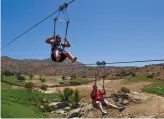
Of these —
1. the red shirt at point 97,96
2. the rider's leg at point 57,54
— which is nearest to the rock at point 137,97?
the red shirt at point 97,96

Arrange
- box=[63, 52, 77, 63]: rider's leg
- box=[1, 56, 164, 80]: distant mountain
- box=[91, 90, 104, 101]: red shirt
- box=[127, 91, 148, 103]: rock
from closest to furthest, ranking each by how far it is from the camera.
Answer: box=[91, 90, 104, 101]: red shirt → box=[63, 52, 77, 63]: rider's leg → box=[127, 91, 148, 103]: rock → box=[1, 56, 164, 80]: distant mountain

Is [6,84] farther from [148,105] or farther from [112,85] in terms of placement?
[148,105]

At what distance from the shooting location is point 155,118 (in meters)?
24.0

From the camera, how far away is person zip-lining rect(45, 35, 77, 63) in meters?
12.7

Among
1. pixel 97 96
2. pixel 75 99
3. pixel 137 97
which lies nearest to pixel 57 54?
pixel 97 96

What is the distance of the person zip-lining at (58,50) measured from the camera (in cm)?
1270

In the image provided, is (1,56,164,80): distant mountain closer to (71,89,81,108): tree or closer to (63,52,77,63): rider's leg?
(71,89,81,108): tree

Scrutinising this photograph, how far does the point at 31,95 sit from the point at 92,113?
36.7 feet

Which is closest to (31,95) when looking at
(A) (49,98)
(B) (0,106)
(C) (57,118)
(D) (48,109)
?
(A) (49,98)

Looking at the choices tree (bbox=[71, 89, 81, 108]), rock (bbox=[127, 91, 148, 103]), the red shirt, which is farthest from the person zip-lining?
tree (bbox=[71, 89, 81, 108])

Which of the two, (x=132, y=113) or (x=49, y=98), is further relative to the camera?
(x=49, y=98)

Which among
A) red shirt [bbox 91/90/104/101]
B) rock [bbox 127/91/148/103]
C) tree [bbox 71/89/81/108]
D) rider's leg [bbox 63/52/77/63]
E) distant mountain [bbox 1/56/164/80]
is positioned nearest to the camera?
red shirt [bbox 91/90/104/101]

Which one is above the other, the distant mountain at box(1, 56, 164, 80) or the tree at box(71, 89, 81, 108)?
the distant mountain at box(1, 56, 164, 80)

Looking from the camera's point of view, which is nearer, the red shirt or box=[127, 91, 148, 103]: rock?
the red shirt
